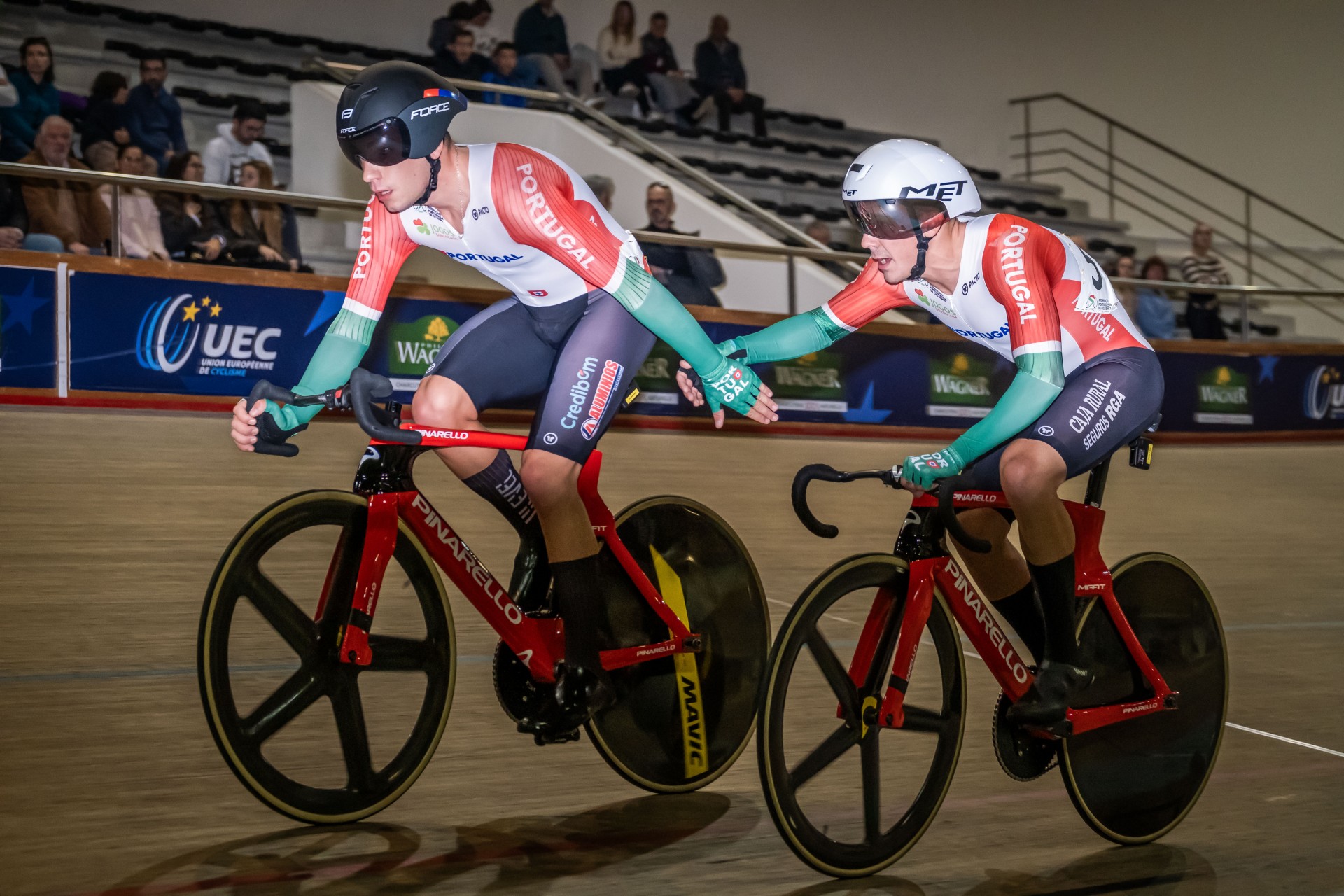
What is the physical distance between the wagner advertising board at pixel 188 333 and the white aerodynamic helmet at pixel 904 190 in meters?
5.20

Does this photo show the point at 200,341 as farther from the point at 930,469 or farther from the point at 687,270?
the point at 930,469

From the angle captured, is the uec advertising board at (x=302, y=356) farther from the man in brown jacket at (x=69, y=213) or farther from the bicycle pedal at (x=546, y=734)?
the bicycle pedal at (x=546, y=734)

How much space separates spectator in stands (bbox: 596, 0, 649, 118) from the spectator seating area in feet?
1.92

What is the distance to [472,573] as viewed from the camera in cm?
273

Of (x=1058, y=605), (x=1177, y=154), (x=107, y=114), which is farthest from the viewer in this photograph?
(x=1177, y=154)

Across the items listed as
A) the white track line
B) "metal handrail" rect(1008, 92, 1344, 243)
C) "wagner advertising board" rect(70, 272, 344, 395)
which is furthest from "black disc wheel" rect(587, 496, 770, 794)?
"metal handrail" rect(1008, 92, 1344, 243)

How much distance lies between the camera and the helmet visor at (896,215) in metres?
2.68

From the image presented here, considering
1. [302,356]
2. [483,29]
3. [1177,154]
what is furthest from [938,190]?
[1177,154]

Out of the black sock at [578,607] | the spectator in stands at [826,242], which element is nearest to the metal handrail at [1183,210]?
the spectator in stands at [826,242]

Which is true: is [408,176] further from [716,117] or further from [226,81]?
[716,117]

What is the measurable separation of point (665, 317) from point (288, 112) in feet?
28.8

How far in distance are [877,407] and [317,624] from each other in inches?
285

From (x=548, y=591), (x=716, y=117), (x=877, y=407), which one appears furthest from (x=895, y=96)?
(x=548, y=591)

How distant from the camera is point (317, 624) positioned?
100 inches
